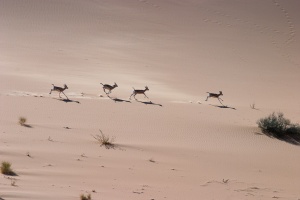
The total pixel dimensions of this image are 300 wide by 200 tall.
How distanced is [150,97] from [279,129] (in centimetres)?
572

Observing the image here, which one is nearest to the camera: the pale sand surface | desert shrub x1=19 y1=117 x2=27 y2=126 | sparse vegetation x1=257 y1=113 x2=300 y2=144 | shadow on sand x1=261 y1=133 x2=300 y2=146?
the pale sand surface

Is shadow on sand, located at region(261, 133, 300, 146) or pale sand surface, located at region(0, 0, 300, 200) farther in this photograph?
shadow on sand, located at region(261, 133, 300, 146)

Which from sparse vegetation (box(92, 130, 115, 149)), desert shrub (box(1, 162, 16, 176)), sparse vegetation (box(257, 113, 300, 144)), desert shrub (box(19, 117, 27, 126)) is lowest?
desert shrub (box(1, 162, 16, 176))

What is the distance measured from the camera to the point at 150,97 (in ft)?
65.5

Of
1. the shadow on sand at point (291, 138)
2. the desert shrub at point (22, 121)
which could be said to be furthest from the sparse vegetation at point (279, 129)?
the desert shrub at point (22, 121)

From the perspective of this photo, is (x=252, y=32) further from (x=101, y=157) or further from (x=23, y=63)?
(x=101, y=157)

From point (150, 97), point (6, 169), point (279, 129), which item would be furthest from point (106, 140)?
point (150, 97)

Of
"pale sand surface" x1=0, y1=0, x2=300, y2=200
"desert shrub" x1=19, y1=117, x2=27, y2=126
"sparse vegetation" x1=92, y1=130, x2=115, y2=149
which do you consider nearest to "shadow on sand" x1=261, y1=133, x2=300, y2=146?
"pale sand surface" x1=0, y1=0, x2=300, y2=200

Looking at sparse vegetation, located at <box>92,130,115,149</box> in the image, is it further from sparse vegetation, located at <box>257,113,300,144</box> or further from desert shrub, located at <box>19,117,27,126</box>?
sparse vegetation, located at <box>257,113,300,144</box>

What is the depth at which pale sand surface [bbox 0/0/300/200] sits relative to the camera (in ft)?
33.3

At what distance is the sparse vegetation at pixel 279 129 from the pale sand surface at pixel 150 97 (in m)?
0.33

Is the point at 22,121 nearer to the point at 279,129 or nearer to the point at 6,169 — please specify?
the point at 6,169

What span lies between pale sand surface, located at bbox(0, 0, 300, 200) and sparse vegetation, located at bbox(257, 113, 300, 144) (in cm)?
33

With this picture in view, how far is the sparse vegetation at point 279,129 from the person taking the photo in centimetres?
1554
